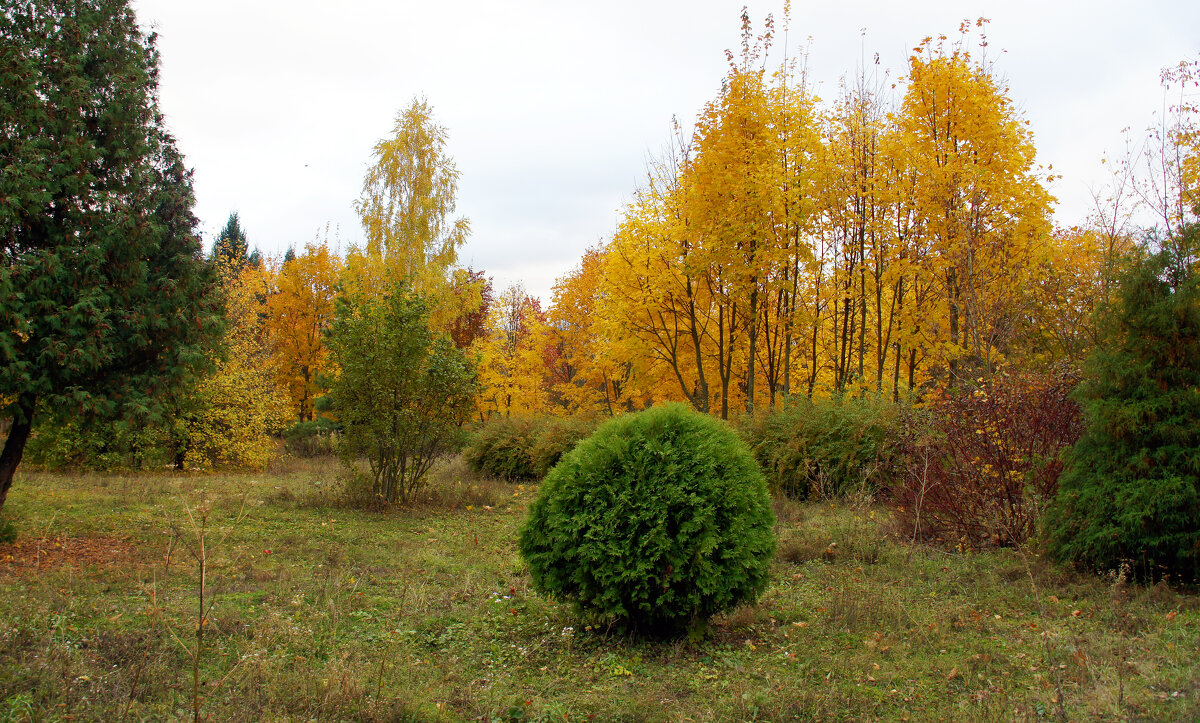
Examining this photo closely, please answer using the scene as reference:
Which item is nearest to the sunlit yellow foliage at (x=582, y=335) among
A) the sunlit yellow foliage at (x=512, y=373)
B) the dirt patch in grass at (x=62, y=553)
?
the sunlit yellow foliage at (x=512, y=373)

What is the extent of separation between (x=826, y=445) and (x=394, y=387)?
6.64 m

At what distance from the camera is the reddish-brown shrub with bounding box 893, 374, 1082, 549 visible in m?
6.37

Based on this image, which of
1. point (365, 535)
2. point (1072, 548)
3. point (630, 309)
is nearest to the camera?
point (1072, 548)

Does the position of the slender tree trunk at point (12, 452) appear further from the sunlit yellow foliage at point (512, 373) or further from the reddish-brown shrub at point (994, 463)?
the sunlit yellow foliage at point (512, 373)

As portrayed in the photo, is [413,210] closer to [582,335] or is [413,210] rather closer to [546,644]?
[582,335]

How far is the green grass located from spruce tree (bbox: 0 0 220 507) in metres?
1.70

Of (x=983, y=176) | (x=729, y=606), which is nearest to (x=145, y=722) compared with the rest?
(x=729, y=606)

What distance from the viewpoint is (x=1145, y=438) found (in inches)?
197

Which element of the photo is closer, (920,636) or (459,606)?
(920,636)

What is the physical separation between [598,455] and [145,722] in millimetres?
2857

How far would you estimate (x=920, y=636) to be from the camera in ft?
14.2

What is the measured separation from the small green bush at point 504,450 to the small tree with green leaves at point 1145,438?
11.6 metres

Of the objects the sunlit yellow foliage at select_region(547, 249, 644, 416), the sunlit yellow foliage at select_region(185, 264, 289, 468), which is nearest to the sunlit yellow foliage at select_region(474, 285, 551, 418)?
the sunlit yellow foliage at select_region(547, 249, 644, 416)

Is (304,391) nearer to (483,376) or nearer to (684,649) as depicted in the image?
(483,376)
